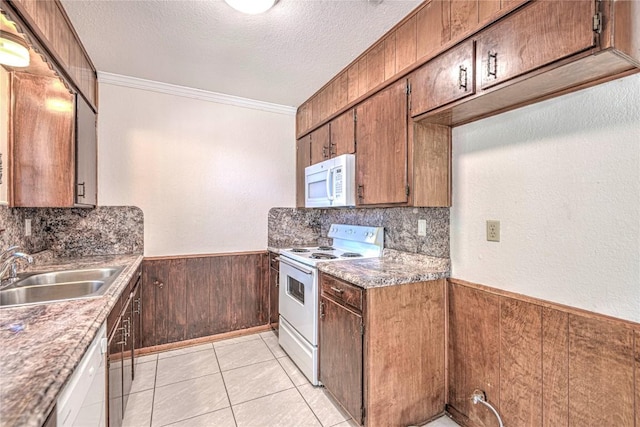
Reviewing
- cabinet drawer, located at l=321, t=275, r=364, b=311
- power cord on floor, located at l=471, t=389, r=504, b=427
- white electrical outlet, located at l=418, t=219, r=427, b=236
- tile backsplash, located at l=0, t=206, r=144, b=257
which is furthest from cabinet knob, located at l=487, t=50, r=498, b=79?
tile backsplash, located at l=0, t=206, r=144, b=257

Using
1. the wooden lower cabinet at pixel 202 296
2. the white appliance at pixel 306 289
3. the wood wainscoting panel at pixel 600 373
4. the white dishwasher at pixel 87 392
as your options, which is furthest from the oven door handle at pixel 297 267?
the wood wainscoting panel at pixel 600 373

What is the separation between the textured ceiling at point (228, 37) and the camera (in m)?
1.72

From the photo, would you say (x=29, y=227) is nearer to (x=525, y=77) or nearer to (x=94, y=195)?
(x=94, y=195)

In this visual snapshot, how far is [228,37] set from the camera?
1.99 metres

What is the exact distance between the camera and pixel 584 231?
130 cm

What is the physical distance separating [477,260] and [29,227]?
3.03 metres

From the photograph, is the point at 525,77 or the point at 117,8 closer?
the point at 525,77

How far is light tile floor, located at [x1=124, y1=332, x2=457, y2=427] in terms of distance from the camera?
1825 mm

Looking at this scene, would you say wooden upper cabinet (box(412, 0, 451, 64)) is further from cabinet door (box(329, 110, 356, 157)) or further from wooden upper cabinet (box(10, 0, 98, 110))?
wooden upper cabinet (box(10, 0, 98, 110))

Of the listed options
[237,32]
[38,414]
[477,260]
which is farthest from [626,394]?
[237,32]

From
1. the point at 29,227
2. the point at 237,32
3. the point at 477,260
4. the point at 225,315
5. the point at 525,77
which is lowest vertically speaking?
the point at 225,315

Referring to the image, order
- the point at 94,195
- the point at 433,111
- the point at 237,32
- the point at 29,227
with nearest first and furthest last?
the point at 433,111, the point at 237,32, the point at 29,227, the point at 94,195

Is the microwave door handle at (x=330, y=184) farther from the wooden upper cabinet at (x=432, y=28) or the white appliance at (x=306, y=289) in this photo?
the wooden upper cabinet at (x=432, y=28)

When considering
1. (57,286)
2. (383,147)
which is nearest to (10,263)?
(57,286)
